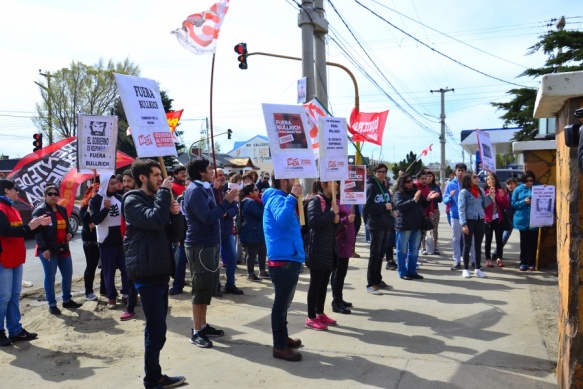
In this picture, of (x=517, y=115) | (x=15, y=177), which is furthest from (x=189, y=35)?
(x=517, y=115)

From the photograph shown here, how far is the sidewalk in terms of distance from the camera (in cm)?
446

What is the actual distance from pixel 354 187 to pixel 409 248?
8.13 ft

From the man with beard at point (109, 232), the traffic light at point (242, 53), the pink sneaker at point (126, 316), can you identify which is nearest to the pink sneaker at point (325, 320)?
the pink sneaker at point (126, 316)

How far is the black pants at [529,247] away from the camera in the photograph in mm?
9461

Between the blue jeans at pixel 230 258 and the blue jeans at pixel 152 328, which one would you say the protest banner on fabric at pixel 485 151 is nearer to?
the blue jeans at pixel 230 258

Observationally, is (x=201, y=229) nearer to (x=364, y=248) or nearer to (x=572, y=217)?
(x=572, y=217)

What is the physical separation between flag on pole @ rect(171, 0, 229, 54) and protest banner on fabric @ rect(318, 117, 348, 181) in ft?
6.44

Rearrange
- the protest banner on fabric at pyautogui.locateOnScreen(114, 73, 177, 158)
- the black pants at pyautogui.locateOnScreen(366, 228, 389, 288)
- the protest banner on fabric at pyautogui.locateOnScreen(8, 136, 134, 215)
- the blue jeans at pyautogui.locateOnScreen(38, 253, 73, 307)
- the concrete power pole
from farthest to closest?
the concrete power pole, the black pants at pyautogui.locateOnScreen(366, 228, 389, 288), the blue jeans at pyautogui.locateOnScreen(38, 253, 73, 307), the protest banner on fabric at pyautogui.locateOnScreen(8, 136, 134, 215), the protest banner on fabric at pyautogui.locateOnScreen(114, 73, 177, 158)

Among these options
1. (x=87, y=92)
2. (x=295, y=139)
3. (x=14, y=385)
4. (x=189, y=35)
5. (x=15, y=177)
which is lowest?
(x=14, y=385)

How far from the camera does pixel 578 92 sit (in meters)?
3.55

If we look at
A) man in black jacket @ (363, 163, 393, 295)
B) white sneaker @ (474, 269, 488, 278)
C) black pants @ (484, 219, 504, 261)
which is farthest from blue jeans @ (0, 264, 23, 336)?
black pants @ (484, 219, 504, 261)

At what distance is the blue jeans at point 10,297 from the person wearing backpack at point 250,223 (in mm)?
3853

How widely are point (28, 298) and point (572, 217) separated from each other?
26.1ft

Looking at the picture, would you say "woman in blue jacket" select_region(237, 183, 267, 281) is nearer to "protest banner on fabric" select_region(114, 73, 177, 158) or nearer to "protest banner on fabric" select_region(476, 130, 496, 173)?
"protest banner on fabric" select_region(114, 73, 177, 158)
